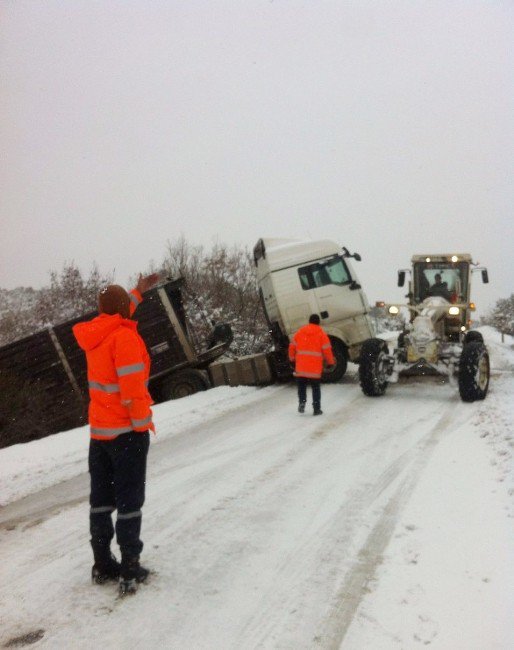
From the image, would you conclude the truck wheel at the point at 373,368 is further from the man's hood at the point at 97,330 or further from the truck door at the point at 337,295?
the man's hood at the point at 97,330

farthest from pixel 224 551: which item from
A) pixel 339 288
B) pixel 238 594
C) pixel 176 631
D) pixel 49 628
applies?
pixel 339 288

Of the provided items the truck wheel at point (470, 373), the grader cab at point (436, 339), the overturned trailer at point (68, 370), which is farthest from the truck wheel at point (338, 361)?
the truck wheel at point (470, 373)

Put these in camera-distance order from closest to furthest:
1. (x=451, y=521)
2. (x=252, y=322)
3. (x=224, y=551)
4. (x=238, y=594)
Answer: (x=238, y=594) → (x=224, y=551) → (x=451, y=521) → (x=252, y=322)

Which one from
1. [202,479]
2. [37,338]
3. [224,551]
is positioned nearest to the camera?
[224,551]

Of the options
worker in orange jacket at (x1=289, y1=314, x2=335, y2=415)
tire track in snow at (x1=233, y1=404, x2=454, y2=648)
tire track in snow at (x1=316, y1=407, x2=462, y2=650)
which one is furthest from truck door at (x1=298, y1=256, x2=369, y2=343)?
tire track in snow at (x1=233, y1=404, x2=454, y2=648)

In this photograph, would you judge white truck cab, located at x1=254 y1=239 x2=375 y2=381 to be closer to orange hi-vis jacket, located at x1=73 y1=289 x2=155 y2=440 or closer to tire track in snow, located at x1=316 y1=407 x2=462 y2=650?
tire track in snow, located at x1=316 y1=407 x2=462 y2=650

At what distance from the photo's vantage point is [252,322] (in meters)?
23.7

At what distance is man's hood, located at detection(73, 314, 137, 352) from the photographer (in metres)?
3.48

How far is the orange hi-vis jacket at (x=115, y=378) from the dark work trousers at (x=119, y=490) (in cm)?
9

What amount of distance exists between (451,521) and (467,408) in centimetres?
507

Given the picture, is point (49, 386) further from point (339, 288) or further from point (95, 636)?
point (95, 636)

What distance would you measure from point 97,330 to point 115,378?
0.32 metres

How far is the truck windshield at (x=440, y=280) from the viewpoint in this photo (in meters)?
12.9

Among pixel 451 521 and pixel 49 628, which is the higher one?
pixel 49 628
